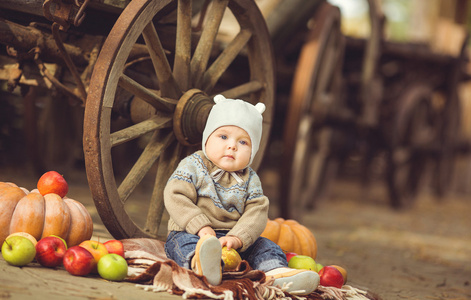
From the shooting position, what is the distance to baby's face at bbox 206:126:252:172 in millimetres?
2529

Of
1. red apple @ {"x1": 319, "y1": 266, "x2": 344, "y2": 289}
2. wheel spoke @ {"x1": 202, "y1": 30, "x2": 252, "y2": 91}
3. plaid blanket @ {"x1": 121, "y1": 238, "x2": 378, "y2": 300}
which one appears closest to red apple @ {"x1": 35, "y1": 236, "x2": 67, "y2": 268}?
plaid blanket @ {"x1": 121, "y1": 238, "x2": 378, "y2": 300}

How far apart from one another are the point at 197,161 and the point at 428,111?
19.4ft

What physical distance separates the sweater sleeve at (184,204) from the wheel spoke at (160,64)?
62cm

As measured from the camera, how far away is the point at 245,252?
2.61 meters

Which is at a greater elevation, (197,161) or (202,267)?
(197,161)

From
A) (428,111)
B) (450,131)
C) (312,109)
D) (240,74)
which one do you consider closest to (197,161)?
(240,74)

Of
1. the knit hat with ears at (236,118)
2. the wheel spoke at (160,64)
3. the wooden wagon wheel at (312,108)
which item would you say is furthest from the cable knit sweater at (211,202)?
the wooden wagon wheel at (312,108)

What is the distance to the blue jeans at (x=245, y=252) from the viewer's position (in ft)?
7.78

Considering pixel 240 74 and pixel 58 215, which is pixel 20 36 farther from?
pixel 240 74

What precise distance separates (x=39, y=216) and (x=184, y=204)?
26.6 inches

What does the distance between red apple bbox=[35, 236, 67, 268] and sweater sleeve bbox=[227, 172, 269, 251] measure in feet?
2.43

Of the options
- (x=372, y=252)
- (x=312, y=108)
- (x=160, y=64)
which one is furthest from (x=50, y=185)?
(x=312, y=108)

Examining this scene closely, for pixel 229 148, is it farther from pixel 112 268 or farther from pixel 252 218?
pixel 112 268

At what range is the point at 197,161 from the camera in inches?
101
